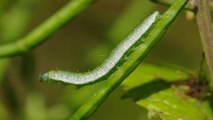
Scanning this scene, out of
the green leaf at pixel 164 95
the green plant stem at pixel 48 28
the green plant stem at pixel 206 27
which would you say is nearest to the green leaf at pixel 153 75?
the green leaf at pixel 164 95

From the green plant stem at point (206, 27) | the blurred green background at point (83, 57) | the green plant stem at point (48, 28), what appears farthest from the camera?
the blurred green background at point (83, 57)

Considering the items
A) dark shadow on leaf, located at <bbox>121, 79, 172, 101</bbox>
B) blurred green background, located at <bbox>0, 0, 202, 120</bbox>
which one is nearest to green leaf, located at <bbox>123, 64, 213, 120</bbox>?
dark shadow on leaf, located at <bbox>121, 79, 172, 101</bbox>

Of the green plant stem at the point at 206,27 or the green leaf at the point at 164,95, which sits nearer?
the green plant stem at the point at 206,27

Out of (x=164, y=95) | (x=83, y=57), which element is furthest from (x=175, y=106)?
(x=83, y=57)

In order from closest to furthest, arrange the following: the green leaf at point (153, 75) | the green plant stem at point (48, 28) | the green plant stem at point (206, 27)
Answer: the green plant stem at point (206, 27), the green plant stem at point (48, 28), the green leaf at point (153, 75)

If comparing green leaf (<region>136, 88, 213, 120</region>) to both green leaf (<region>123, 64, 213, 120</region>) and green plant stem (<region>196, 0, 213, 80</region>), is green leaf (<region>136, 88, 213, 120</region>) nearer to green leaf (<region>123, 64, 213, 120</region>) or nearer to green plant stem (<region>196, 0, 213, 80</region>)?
green leaf (<region>123, 64, 213, 120</region>)

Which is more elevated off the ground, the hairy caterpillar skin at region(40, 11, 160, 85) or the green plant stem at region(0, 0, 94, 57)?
the green plant stem at region(0, 0, 94, 57)

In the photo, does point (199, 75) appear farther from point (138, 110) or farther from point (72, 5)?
point (138, 110)

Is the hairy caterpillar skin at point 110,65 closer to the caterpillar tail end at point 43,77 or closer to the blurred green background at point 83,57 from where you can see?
the caterpillar tail end at point 43,77
